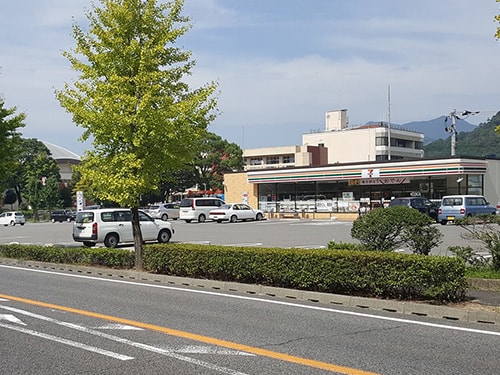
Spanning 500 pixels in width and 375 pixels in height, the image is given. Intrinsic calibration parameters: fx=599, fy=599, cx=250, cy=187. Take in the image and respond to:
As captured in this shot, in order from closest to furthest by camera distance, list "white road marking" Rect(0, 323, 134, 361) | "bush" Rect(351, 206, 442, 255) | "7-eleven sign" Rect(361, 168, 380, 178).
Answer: "white road marking" Rect(0, 323, 134, 361) < "bush" Rect(351, 206, 442, 255) < "7-eleven sign" Rect(361, 168, 380, 178)

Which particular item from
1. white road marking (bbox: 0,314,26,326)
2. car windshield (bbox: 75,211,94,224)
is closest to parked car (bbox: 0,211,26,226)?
car windshield (bbox: 75,211,94,224)

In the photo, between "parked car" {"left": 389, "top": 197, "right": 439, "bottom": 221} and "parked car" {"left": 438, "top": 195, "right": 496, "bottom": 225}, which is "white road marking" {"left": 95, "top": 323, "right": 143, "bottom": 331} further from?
"parked car" {"left": 389, "top": 197, "right": 439, "bottom": 221}

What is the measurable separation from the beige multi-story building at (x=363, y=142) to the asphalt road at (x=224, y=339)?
3362 inches

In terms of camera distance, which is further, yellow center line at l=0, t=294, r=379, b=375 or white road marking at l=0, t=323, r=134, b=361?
white road marking at l=0, t=323, r=134, b=361

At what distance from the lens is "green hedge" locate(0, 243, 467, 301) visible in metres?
9.77

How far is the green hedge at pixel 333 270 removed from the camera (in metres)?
9.75

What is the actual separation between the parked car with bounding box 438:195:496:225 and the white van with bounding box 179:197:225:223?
1917cm

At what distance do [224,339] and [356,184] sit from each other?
41126 millimetres

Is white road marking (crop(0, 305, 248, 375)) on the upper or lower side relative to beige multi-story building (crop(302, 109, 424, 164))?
lower

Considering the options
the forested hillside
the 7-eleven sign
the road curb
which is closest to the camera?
the road curb

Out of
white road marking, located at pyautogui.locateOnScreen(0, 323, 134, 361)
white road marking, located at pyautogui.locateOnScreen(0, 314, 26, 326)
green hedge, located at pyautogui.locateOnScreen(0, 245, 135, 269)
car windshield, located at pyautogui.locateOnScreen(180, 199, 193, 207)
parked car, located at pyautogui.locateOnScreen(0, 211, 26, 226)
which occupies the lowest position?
white road marking, located at pyautogui.locateOnScreen(0, 323, 134, 361)

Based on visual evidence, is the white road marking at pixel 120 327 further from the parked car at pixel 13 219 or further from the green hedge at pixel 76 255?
the parked car at pixel 13 219

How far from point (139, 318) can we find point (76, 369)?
9.45 feet

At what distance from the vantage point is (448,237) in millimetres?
24484
